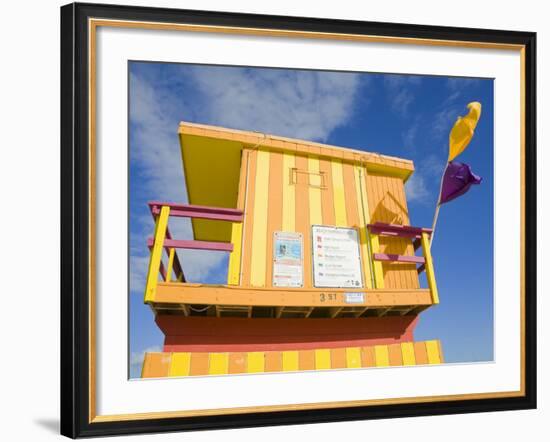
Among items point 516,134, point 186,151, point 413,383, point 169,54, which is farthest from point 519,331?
point 169,54

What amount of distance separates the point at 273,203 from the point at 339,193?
10.2 inches

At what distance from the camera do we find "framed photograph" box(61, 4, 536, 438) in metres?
1.77

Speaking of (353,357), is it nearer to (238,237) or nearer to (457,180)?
(238,237)

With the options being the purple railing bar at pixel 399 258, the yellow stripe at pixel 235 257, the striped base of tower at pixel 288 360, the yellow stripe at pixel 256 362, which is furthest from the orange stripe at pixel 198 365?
the purple railing bar at pixel 399 258

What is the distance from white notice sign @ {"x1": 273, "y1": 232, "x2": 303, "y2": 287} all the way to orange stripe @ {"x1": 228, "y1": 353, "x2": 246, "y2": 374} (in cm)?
26

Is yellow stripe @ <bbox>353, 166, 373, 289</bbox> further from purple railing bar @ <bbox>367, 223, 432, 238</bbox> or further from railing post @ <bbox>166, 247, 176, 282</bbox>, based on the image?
railing post @ <bbox>166, 247, 176, 282</bbox>

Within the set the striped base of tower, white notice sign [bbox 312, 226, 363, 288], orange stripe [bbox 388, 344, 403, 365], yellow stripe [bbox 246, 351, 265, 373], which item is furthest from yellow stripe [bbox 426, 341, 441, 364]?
yellow stripe [bbox 246, 351, 265, 373]

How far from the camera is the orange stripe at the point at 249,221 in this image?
198 centimetres

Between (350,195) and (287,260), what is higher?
(350,195)

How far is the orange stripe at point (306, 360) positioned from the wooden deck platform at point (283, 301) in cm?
13

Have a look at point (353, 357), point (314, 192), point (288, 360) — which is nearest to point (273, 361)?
point (288, 360)

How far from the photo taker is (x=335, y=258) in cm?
207

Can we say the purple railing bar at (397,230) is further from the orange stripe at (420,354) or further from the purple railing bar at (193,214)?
the purple railing bar at (193,214)

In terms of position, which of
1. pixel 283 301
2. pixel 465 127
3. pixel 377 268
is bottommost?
pixel 283 301
